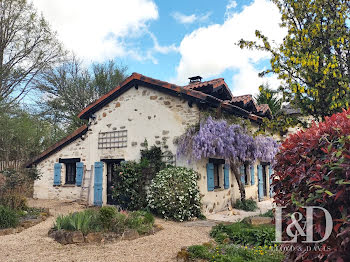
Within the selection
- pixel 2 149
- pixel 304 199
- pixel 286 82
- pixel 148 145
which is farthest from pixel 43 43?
pixel 304 199

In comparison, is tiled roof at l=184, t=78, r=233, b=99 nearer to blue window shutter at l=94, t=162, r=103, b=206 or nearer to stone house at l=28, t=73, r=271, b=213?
stone house at l=28, t=73, r=271, b=213

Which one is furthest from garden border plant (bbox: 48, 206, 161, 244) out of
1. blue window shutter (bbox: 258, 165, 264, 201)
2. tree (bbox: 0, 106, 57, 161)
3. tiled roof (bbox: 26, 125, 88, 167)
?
tree (bbox: 0, 106, 57, 161)

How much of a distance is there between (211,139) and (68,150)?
247 inches

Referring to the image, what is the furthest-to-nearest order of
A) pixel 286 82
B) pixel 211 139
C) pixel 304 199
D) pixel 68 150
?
pixel 68 150 → pixel 211 139 → pixel 286 82 → pixel 304 199

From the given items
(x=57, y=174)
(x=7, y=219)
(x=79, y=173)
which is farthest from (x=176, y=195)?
(x=57, y=174)

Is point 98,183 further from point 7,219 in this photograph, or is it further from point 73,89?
point 73,89

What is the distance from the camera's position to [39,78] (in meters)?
16.7

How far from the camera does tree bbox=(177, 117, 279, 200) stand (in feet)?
27.5

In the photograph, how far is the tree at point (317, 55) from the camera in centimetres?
543

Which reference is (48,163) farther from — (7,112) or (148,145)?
(148,145)

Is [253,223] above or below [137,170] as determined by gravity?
below

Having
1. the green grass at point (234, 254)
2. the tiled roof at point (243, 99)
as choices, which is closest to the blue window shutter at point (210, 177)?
the tiled roof at point (243, 99)

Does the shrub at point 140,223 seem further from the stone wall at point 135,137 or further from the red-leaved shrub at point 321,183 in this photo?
the red-leaved shrub at point 321,183

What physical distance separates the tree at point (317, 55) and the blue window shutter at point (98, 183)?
6.95 m
